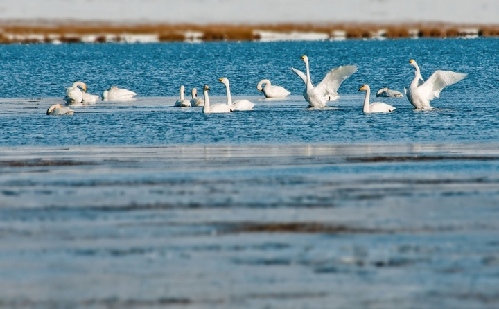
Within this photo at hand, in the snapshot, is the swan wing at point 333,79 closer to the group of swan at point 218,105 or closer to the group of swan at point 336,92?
the group of swan at point 336,92

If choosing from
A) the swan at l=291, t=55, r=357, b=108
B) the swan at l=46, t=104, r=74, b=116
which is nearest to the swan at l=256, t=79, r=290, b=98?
the swan at l=291, t=55, r=357, b=108

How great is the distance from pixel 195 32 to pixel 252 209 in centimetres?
10098

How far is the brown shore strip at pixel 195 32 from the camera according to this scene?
105 metres

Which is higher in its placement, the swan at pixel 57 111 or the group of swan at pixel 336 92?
the group of swan at pixel 336 92

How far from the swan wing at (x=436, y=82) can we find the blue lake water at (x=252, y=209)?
0.65 m

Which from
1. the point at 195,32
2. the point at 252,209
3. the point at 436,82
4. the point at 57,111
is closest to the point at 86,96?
the point at 57,111

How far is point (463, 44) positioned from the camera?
280ft

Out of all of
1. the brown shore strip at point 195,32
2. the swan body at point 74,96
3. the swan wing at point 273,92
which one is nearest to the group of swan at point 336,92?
the swan body at point 74,96

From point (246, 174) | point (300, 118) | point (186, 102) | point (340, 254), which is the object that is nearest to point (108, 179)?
point (246, 174)

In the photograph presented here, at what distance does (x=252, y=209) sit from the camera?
1420cm

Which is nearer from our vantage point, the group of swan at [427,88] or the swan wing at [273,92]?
the group of swan at [427,88]

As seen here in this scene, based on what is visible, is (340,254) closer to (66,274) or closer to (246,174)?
(66,274)

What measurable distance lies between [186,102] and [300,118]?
4.76 m

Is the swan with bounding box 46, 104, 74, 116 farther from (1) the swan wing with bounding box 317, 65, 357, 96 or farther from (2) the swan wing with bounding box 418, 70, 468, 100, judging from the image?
(2) the swan wing with bounding box 418, 70, 468, 100
